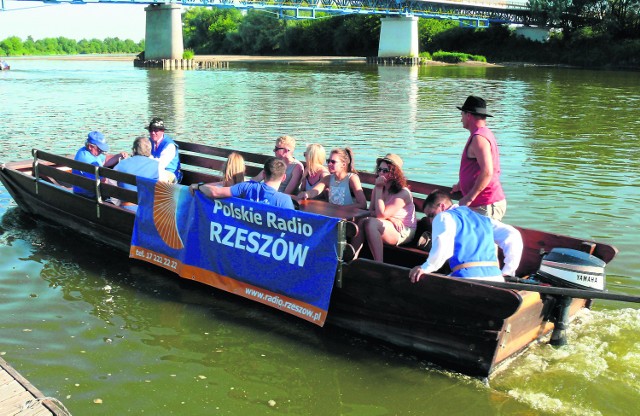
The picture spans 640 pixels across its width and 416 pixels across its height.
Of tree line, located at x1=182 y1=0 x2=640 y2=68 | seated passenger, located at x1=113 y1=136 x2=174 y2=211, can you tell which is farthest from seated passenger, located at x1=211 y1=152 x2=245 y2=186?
tree line, located at x1=182 y1=0 x2=640 y2=68

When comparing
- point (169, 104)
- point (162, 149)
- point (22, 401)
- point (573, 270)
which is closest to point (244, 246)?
point (22, 401)

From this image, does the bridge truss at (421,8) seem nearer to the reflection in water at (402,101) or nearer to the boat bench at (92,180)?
the reflection in water at (402,101)

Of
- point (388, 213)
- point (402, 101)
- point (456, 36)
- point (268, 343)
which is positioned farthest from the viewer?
point (456, 36)

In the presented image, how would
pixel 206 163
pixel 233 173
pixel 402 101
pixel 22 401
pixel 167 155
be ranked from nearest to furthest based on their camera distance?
pixel 22 401
pixel 233 173
pixel 167 155
pixel 206 163
pixel 402 101

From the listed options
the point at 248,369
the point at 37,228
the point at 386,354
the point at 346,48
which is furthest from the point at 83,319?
the point at 346,48

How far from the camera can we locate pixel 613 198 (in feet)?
42.0

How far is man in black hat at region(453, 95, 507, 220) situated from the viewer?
6773mm

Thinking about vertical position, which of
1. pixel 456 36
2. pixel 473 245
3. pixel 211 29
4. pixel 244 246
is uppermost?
pixel 211 29

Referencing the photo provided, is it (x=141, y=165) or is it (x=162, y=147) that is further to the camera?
(x=162, y=147)

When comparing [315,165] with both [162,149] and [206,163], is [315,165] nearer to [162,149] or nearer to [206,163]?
[162,149]

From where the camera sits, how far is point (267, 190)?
7.45 metres

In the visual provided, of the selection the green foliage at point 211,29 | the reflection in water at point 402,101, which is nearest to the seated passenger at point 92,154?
the reflection in water at point 402,101

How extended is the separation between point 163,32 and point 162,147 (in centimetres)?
7545

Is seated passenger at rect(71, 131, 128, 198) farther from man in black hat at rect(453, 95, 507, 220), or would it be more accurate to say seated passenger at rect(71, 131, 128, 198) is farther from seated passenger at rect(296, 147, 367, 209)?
man in black hat at rect(453, 95, 507, 220)
